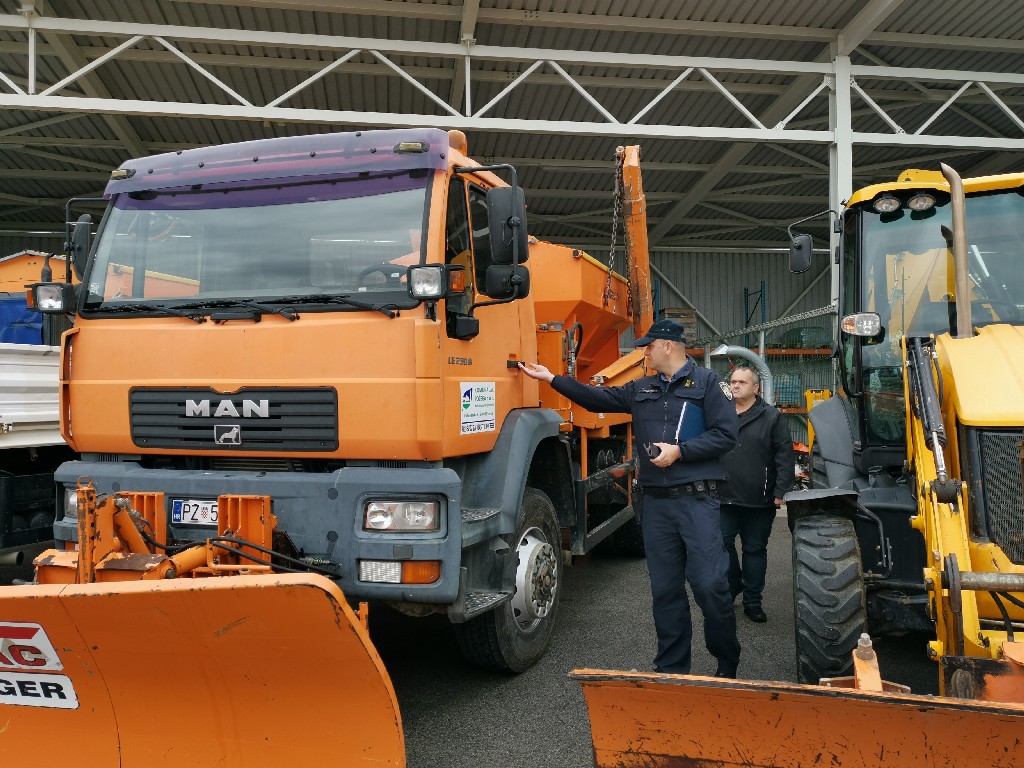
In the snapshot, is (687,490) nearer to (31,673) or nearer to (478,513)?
(478,513)

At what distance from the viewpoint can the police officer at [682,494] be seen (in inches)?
153

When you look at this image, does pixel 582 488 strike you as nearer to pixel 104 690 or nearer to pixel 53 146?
pixel 104 690

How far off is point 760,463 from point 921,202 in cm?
193

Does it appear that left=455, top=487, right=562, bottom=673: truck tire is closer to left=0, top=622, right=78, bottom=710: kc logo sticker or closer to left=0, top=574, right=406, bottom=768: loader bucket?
left=0, top=574, right=406, bottom=768: loader bucket

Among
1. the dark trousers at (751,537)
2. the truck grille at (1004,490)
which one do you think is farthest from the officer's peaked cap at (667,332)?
the dark trousers at (751,537)

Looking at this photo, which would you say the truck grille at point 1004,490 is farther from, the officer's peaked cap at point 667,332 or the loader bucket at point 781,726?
the officer's peaked cap at point 667,332

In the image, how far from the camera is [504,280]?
3.81 m

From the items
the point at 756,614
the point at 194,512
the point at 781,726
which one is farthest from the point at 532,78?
the point at 781,726

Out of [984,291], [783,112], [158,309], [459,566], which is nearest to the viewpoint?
[459,566]

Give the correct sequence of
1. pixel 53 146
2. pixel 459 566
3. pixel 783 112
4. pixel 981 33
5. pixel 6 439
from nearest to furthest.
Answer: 1. pixel 459 566
2. pixel 6 439
3. pixel 981 33
4. pixel 783 112
5. pixel 53 146

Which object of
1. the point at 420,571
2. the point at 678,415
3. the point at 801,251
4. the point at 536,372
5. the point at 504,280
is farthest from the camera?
the point at 801,251

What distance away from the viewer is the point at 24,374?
5.57 metres

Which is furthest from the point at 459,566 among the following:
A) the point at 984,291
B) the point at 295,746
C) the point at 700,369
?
the point at 984,291

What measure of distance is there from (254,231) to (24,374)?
2872 mm
